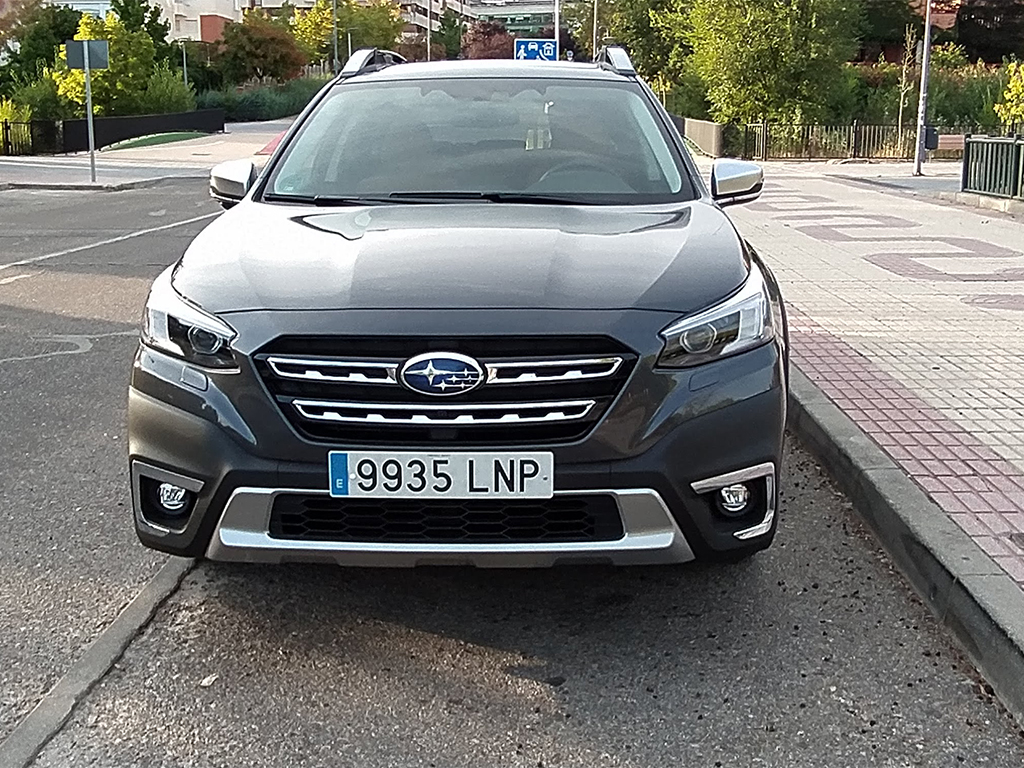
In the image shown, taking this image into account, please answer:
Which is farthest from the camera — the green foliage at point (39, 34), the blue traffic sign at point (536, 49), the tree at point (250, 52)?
the tree at point (250, 52)

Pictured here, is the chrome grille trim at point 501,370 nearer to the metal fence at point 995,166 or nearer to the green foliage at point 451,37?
the metal fence at point 995,166

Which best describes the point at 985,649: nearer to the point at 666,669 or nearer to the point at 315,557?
the point at 666,669

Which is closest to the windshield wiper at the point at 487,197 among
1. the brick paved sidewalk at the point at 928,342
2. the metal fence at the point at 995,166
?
the brick paved sidewalk at the point at 928,342

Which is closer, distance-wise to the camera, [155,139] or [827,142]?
[827,142]

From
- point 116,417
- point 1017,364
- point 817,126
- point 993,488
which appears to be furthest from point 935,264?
point 817,126

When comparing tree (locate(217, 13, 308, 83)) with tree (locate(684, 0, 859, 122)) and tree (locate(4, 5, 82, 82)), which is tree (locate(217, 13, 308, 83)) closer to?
tree (locate(4, 5, 82, 82))

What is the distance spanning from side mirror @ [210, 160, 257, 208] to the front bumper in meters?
1.68

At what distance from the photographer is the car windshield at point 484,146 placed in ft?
14.9

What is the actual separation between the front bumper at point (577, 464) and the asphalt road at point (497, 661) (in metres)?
0.35

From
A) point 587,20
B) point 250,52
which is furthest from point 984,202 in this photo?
point 587,20

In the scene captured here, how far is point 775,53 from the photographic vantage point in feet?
110

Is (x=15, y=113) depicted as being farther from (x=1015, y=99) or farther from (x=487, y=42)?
(x=487, y=42)

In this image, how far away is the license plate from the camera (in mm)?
3211

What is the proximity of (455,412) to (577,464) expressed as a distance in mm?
348
